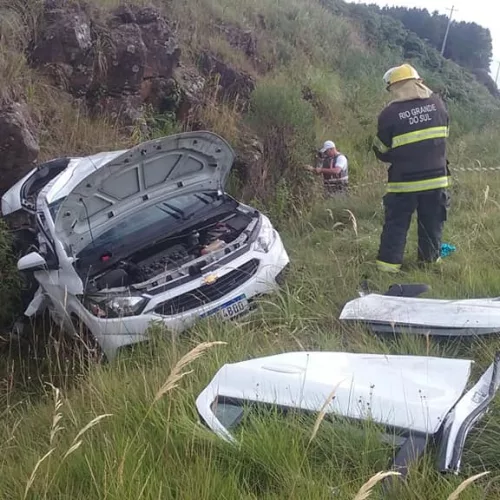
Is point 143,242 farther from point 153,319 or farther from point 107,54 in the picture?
point 107,54

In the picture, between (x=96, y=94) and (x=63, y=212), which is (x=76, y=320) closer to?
(x=63, y=212)

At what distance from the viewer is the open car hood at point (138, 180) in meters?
4.77

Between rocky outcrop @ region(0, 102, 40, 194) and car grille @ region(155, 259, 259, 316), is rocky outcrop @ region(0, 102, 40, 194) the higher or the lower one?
the higher one

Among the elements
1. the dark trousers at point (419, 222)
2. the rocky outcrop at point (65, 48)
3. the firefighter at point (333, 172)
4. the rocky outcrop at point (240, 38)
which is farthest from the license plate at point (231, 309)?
the rocky outcrop at point (240, 38)

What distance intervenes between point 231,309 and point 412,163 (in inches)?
85.8

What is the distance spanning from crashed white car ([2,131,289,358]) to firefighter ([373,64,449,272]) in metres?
1.15

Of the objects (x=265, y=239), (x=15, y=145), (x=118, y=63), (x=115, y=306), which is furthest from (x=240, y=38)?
(x=115, y=306)

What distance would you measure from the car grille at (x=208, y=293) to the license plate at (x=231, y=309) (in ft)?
0.28

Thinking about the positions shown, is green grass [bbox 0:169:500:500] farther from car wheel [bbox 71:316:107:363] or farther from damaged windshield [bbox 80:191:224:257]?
damaged windshield [bbox 80:191:224:257]

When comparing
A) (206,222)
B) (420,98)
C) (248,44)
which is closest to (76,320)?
(206,222)

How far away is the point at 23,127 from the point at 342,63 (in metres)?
10.5

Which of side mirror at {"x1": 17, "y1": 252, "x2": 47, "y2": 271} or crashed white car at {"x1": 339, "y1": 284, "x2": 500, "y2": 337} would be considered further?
side mirror at {"x1": 17, "y1": 252, "x2": 47, "y2": 271}

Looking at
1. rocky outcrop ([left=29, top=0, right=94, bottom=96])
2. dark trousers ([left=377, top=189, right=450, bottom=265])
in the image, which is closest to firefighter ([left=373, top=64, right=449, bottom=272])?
dark trousers ([left=377, top=189, right=450, bottom=265])

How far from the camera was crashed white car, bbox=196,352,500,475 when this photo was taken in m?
2.40
